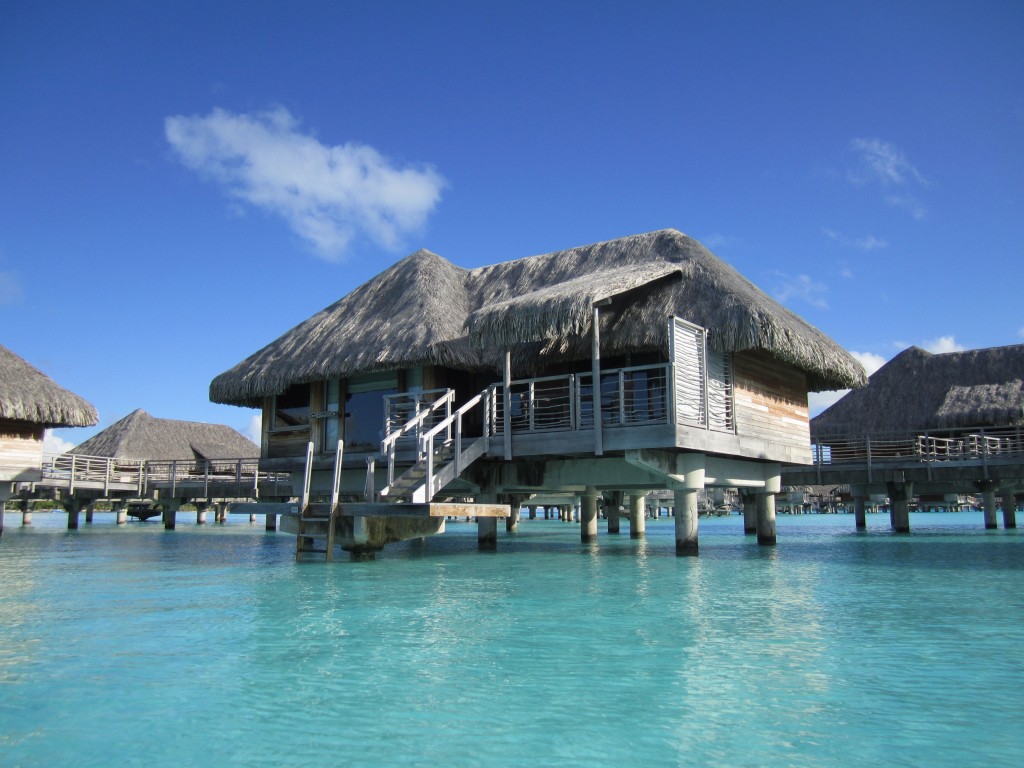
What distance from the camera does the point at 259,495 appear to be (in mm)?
25688

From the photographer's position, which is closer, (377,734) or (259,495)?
(377,734)

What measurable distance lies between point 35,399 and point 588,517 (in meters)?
14.3

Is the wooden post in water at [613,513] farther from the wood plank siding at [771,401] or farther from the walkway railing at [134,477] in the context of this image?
the wood plank siding at [771,401]

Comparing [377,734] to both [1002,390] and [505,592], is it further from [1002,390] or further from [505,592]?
[1002,390]

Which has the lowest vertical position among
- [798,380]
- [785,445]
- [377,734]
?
[377,734]

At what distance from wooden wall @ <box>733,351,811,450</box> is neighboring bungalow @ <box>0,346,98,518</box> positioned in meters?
17.3

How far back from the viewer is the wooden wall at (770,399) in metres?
15.0

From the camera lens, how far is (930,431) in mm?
26484

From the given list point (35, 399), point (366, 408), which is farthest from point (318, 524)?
point (35, 399)

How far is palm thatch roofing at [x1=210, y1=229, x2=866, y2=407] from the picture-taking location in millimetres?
13656

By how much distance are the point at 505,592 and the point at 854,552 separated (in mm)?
9989

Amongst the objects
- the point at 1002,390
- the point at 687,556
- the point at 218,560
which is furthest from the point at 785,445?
the point at 1002,390

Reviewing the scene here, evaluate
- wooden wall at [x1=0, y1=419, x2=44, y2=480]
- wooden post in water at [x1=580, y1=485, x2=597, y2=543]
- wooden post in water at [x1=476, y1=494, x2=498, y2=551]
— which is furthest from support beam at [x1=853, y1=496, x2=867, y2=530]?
wooden wall at [x1=0, y1=419, x2=44, y2=480]

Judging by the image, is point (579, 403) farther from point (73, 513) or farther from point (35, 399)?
point (73, 513)
